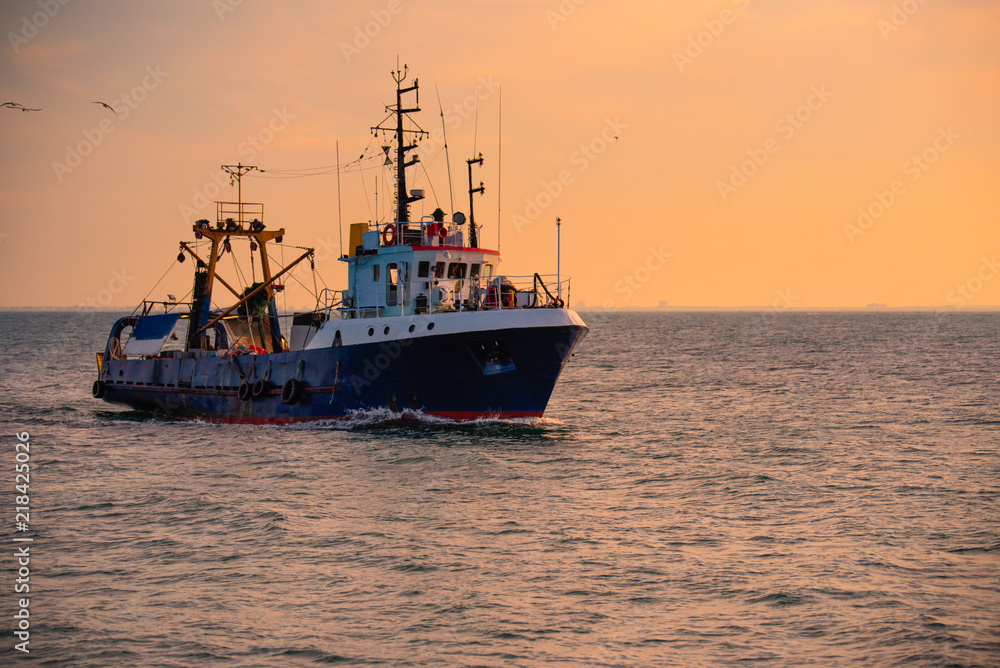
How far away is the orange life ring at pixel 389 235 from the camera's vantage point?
31484 mm

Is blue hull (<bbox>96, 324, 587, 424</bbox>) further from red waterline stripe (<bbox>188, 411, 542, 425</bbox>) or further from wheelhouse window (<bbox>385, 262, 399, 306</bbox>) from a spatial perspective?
wheelhouse window (<bbox>385, 262, 399, 306</bbox>)

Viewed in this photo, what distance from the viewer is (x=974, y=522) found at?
1820 cm

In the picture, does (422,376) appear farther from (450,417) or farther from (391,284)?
(391,284)

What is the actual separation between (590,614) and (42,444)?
2320cm

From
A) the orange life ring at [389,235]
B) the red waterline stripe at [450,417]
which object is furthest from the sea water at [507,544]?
the orange life ring at [389,235]

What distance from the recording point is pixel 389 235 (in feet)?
104

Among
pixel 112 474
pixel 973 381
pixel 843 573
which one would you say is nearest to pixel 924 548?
pixel 843 573

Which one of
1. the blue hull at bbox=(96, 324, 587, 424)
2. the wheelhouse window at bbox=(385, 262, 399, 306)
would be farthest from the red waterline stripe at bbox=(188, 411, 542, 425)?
the wheelhouse window at bbox=(385, 262, 399, 306)

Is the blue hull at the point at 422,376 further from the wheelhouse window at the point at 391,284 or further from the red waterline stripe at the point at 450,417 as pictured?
the wheelhouse window at the point at 391,284

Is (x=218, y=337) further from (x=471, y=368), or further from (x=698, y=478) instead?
(x=698, y=478)

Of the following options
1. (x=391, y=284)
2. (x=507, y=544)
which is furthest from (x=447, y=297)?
(x=507, y=544)

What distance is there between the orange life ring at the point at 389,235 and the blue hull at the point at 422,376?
4202 mm

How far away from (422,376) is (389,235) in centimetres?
562

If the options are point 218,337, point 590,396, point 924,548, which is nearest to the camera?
point 924,548
